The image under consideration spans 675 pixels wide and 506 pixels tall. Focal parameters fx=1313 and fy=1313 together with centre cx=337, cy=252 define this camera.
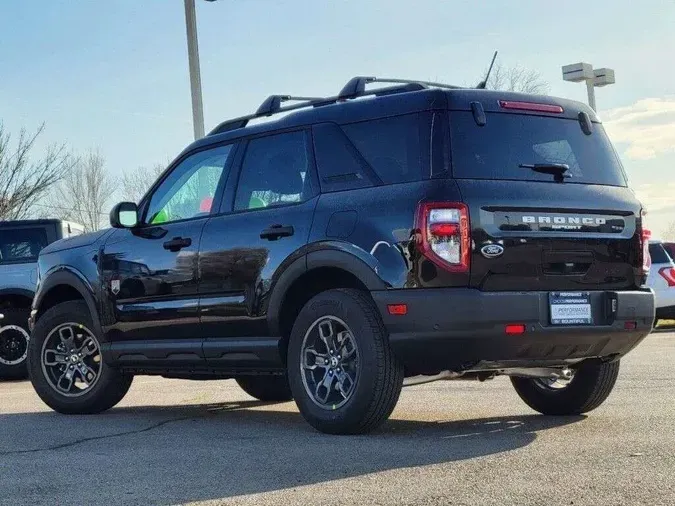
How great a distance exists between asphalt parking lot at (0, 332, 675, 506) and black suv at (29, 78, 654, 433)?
37 cm

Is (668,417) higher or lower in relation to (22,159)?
lower

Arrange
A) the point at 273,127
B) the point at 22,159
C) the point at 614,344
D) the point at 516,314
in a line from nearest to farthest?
the point at 516,314
the point at 614,344
the point at 273,127
the point at 22,159

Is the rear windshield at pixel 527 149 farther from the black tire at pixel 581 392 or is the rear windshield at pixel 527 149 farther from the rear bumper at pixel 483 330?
the black tire at pixel 581 392


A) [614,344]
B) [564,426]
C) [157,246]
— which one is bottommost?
[564,426]

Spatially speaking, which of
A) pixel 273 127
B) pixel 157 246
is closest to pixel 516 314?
pixel 273 127

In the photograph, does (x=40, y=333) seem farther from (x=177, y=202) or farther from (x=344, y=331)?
(x=344, y=331)

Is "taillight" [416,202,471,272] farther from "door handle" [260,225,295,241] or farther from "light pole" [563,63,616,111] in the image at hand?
"light pole" [563,63,616,111]

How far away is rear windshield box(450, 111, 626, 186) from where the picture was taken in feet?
24.1

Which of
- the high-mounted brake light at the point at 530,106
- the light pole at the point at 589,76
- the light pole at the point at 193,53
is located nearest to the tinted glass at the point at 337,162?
the high-mounted brake light at the point at 530,106

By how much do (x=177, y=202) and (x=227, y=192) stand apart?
2.04 feet

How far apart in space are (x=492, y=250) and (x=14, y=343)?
9.37 meters

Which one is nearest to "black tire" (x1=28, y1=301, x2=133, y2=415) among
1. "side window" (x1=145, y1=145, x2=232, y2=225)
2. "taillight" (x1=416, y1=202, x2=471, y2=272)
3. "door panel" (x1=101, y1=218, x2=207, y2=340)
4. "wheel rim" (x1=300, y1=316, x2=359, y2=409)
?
"door panel" (x1=101, y1=218, x2=207, y2=340)

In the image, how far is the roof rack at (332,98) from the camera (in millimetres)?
7922

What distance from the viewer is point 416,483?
224 inches
